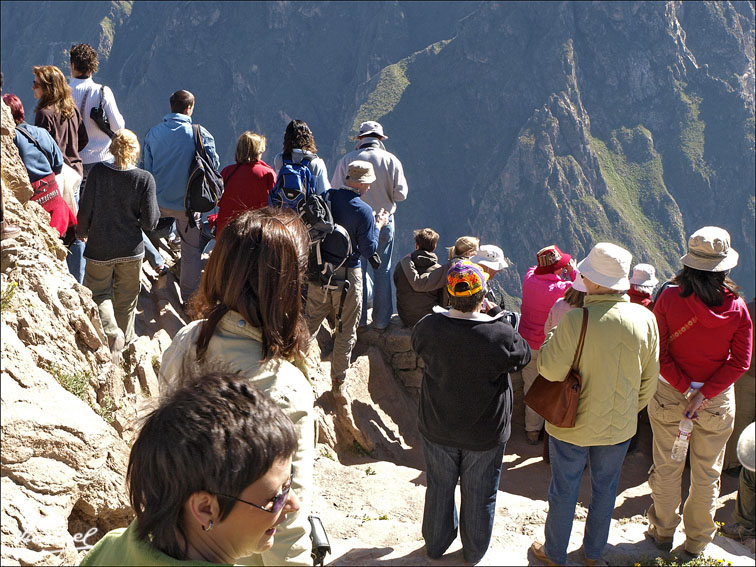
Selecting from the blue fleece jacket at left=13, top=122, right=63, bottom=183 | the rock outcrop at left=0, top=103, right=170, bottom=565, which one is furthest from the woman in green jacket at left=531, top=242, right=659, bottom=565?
the blue fleece jacket at left=13, top=122, right=63, bottom=183

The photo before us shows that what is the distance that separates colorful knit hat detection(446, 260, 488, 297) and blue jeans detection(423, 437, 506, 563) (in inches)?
37.6

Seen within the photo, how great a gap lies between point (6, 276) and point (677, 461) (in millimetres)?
4150

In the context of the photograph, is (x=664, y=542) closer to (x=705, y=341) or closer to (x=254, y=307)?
(x=705, y=341)

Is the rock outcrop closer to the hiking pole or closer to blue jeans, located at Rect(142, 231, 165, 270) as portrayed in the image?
the hiking pole

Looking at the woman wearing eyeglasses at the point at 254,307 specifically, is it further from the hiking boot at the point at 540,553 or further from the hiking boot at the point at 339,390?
the hiking boot at the point at 339,390

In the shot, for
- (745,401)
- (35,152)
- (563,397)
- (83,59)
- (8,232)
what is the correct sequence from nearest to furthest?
1. (8,232)
2. (563,397)
3. (35,152)
4. (83,59)
5. (745,401)

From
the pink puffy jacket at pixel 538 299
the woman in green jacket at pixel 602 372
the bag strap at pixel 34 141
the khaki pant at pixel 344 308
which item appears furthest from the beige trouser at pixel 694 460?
the bag strap at pixel 34 141

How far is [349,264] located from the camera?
629cm

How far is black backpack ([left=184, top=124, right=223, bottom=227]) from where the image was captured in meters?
6.52

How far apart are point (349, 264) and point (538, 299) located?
196 centimetres

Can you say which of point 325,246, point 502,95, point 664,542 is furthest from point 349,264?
point 502,95

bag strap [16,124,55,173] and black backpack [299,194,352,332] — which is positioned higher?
bag strap [16,124,55,173]

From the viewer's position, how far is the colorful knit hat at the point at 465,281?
400 cm

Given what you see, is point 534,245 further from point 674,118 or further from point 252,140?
point 252,140
